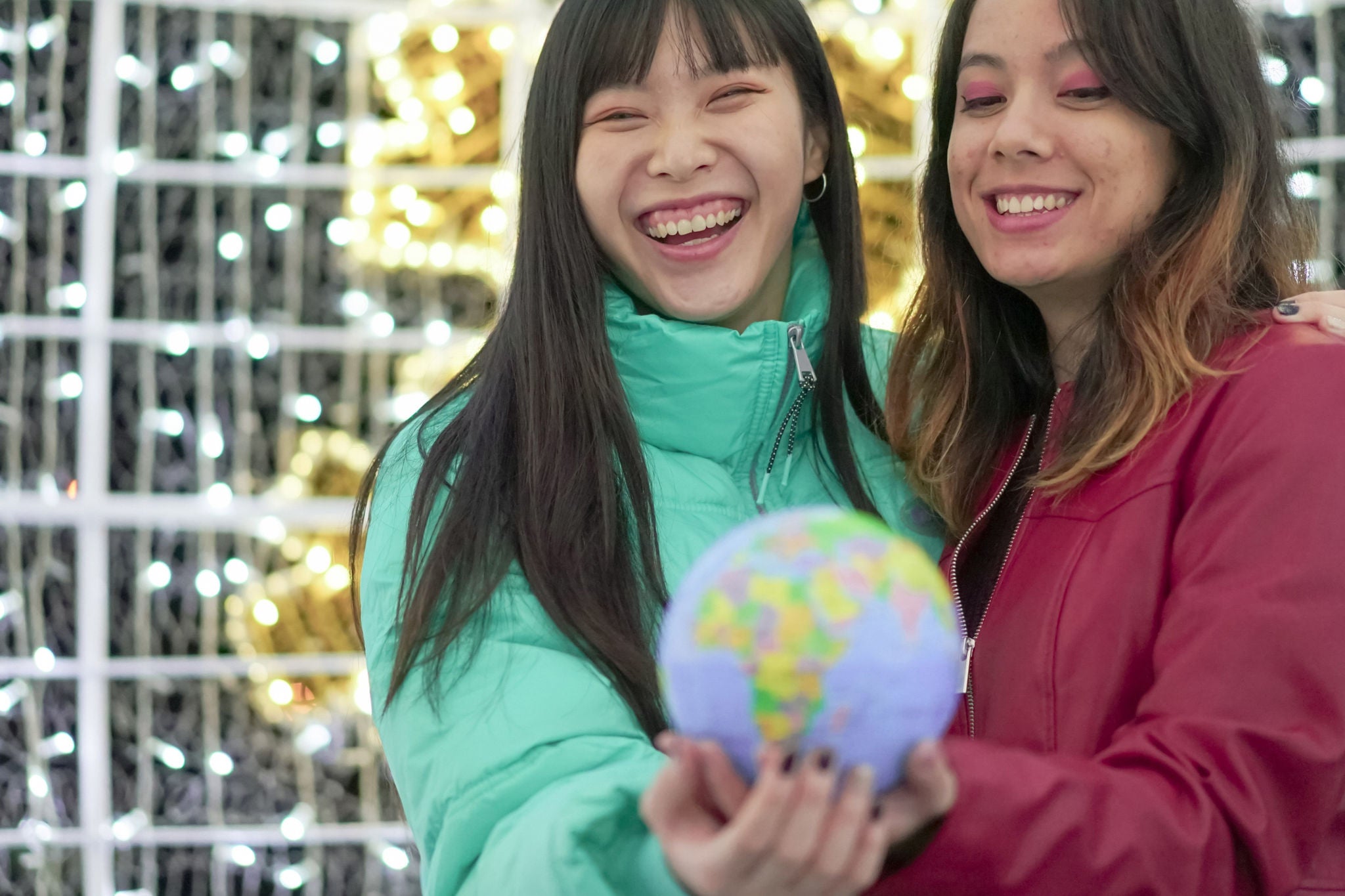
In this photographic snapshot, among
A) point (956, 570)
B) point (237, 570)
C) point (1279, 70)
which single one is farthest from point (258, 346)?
point (1279, 70)

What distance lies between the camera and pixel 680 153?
161 cm

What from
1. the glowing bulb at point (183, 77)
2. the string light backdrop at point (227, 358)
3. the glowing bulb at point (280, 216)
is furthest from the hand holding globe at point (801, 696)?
the glowing bulb at point (183, 77)

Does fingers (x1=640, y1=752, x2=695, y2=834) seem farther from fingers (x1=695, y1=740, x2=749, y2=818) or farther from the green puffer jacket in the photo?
the green puffer jacket

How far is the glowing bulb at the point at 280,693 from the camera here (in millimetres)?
3266

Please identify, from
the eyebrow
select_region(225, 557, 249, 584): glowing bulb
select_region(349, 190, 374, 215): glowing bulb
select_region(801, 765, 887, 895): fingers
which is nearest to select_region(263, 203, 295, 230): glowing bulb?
select_region(349, 190, 374, 215): glowing bulb

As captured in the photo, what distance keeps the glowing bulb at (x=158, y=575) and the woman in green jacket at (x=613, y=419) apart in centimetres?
177

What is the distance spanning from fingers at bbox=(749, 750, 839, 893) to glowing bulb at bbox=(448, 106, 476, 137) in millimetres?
2781

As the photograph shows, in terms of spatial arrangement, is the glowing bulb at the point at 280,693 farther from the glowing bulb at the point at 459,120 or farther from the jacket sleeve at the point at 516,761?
the jacket sleeve at the point at 516,761

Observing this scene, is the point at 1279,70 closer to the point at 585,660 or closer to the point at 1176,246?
the point at 1176,246

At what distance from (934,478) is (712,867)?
2.42ft

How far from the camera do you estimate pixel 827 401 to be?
1.65 meters

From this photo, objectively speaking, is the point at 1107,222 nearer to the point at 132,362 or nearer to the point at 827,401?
the point at 827,401

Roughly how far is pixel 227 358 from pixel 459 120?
32.0 inches

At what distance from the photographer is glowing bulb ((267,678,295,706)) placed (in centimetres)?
327
